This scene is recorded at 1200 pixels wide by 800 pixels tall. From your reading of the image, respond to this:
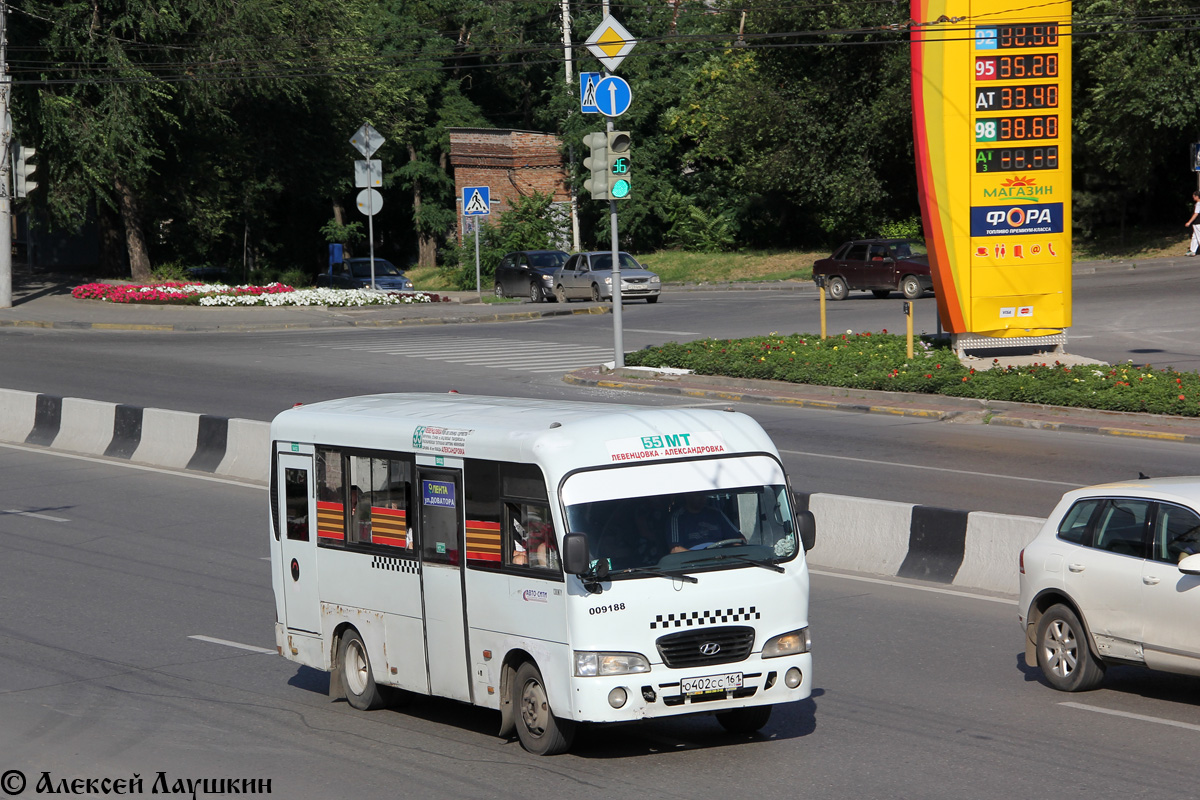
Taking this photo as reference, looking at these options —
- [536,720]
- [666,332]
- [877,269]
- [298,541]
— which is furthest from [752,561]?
[877,269]

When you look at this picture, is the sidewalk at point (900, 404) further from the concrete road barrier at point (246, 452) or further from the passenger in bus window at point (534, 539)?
the passenger in bus window at point (534, 539)

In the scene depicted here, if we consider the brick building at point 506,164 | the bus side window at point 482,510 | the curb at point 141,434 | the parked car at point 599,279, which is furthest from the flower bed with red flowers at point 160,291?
the bus side window at point 482,510

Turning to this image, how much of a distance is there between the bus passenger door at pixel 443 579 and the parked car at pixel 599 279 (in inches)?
1295

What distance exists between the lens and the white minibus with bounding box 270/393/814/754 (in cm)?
757

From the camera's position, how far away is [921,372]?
75.8 ft

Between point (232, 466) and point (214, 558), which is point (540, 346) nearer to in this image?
point (232, 466)

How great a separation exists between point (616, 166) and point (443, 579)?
18.3 meters

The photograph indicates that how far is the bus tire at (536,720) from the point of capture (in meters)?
7.73

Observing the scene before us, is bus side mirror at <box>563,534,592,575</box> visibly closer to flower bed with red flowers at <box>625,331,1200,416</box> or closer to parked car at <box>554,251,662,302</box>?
flower bed with red flowers at <box>625,331,1200,416</box>

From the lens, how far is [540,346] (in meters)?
31.1

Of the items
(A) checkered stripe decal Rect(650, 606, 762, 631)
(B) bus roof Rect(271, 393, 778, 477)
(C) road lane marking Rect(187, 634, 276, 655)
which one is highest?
(B) bus roof Rect(271, 393, 778, 477)

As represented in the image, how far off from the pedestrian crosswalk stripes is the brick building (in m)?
29.9

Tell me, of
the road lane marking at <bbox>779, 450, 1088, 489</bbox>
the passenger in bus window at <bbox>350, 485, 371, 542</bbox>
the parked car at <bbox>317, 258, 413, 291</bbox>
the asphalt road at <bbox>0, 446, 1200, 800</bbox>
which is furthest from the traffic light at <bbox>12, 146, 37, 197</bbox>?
the passenger in bus window at <bbox>350, 485, 371, 542</bbox>

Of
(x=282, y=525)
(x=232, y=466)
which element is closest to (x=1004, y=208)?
(x=232, y=466)
